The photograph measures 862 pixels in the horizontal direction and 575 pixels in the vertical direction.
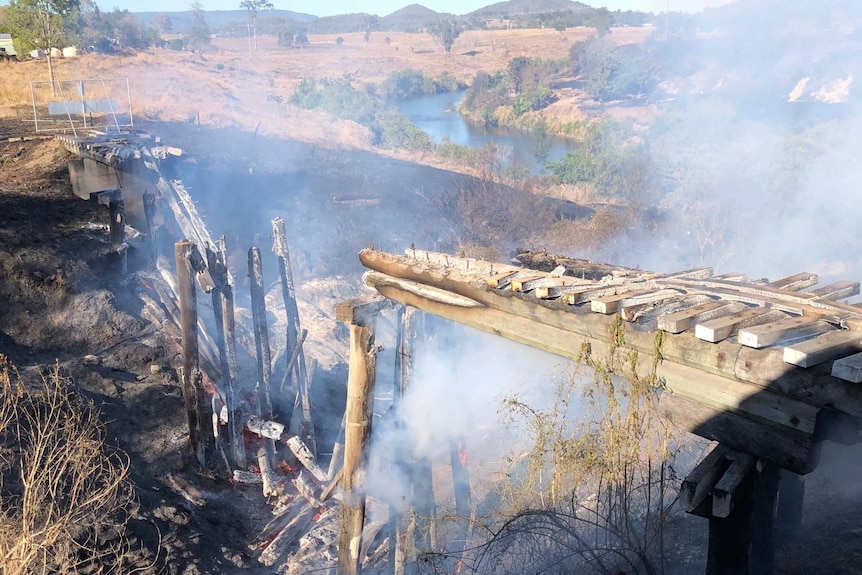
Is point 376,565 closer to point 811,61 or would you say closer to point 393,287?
point 393,287

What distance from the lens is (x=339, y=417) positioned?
8.72 m

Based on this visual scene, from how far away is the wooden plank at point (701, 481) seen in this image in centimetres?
336

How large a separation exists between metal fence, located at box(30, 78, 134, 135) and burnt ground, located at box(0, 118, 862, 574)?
7.54ft

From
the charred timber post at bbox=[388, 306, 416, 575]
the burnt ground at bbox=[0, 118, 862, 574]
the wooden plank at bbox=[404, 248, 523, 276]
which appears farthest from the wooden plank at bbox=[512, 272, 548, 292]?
the burnt ground at bbox=[0, 118, 862, 574]

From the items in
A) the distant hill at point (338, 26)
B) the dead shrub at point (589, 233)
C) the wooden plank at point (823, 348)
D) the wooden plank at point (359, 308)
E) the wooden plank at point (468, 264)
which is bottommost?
the dead shrub at point (589, 233)

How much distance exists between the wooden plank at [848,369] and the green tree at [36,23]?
102 ft

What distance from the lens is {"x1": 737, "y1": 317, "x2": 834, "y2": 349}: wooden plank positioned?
3076 millimetres

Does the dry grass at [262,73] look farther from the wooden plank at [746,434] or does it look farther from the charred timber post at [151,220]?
the wooden plank at [746,434]

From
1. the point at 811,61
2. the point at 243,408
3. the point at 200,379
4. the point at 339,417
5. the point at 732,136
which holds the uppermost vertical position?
the point at 811,61

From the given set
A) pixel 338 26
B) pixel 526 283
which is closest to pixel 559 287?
pixel 526 283

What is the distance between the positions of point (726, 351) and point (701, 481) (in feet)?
2.18

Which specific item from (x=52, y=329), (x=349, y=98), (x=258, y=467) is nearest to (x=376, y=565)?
(x=258, y=467)

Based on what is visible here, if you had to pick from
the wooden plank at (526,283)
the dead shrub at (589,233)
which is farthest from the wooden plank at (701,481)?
the dead shrub at (589,233)

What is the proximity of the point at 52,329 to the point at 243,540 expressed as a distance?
4231mm
